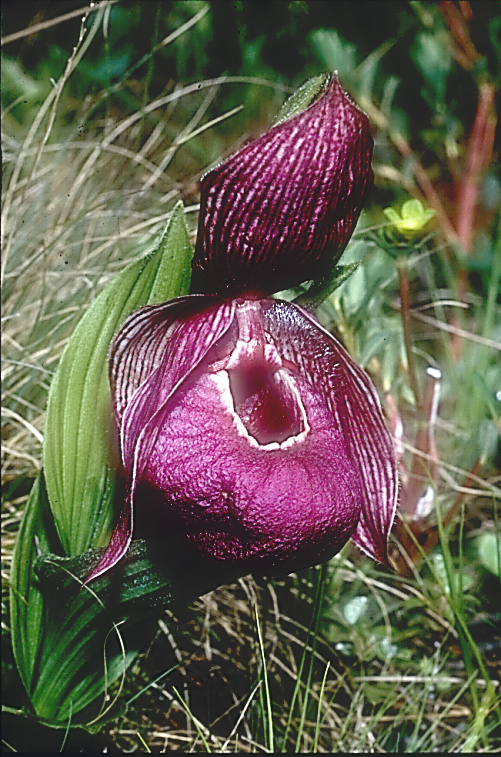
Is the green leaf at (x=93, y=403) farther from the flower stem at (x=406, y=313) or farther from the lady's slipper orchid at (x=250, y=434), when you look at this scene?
the flower stem at (x=406, y=313)

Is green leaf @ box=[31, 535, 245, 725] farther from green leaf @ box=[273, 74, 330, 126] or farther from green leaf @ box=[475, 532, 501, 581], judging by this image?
green leaf @ box=[475, 532, 501, 581]

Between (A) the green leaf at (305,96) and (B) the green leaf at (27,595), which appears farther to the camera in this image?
(B) the green leaf at (27,595)

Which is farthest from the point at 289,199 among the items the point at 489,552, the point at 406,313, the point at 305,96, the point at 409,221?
the point at 489,552

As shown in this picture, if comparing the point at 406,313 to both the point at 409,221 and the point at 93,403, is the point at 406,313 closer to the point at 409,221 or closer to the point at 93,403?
the point at 409,221

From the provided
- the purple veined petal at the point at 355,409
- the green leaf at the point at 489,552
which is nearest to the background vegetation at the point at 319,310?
the green leaf at the point at 489,552

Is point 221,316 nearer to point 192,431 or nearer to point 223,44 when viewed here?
point 192,431
